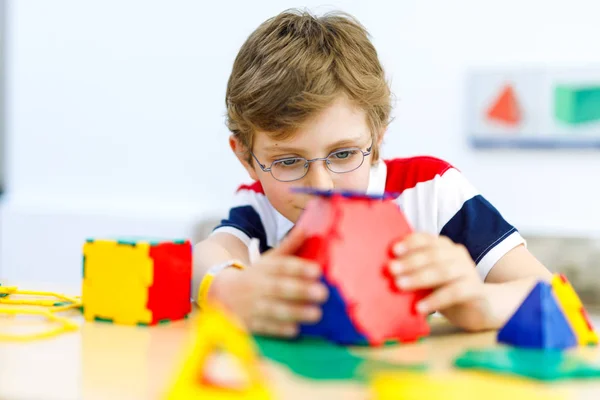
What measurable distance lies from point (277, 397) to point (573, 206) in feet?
5.89

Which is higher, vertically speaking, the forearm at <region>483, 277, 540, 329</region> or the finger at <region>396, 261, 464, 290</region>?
the finger at <region>396, 261, 464, 290</region>

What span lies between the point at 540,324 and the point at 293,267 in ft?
0.77

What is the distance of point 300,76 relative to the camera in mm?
1021

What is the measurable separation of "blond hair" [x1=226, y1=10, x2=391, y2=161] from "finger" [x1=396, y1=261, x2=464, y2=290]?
0.38 metres

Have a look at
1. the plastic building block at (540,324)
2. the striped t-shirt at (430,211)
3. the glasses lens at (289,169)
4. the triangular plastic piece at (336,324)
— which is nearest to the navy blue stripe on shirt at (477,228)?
the striped t-shirt at (430,211)

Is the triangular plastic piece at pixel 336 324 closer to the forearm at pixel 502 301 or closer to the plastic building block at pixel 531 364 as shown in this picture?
the plastic building block at pixel 531 364

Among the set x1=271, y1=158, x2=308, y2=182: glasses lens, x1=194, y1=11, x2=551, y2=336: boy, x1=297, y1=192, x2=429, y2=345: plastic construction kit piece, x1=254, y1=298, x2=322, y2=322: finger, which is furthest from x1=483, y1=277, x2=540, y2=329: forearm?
x1=271, y1=158, x2=308, y2=182: glasses lens

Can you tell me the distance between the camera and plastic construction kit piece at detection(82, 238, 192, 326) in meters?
0.78

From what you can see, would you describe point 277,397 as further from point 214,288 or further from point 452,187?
point 452,187

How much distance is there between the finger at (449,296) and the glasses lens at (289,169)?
365 millimetres

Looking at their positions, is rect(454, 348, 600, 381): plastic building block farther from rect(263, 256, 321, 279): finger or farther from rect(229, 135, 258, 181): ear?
rect(229, 135, 258, 181): ear

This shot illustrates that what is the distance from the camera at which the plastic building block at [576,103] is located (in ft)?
6.65

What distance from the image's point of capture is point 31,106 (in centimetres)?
267

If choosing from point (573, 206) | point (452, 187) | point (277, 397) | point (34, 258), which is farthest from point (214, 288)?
point (34, 258)
